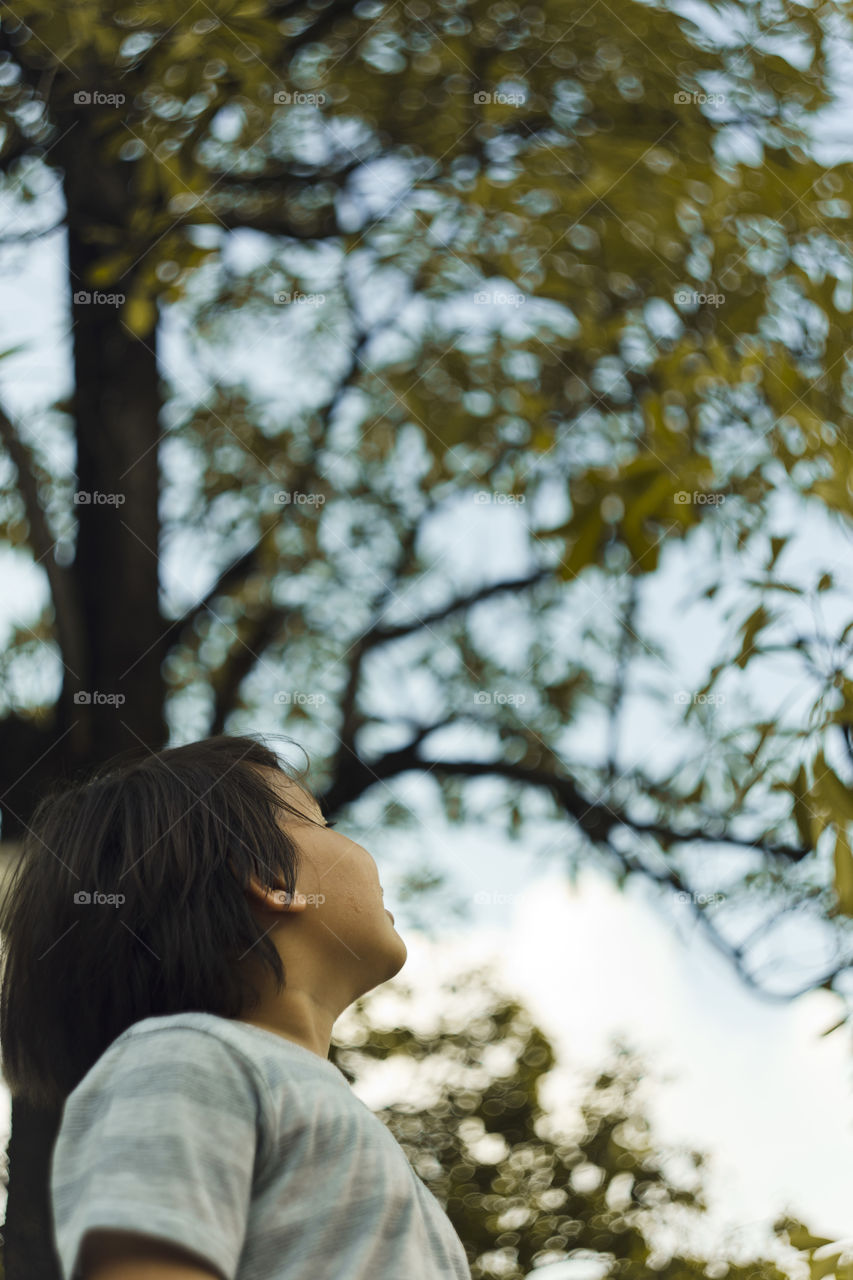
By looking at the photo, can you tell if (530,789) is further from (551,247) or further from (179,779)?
(179,779)

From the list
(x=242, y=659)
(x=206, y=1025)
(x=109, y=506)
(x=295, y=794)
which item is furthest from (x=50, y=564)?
(x=206, y=1025)

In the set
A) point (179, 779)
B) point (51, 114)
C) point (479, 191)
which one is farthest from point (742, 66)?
point (179, 779)

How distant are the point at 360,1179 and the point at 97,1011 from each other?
0.89 feet

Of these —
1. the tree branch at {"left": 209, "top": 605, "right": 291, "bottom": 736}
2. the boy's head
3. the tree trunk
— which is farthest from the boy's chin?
the tree branch at {"left": 209, "top": 605, "right": 291, "bottom": 736}

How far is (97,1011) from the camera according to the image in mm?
958

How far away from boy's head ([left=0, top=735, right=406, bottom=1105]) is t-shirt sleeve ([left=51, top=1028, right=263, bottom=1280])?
125mm

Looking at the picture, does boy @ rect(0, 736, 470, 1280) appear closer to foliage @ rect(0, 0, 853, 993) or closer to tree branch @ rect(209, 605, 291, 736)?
foliage @ rect(0, 0, 853, 993)

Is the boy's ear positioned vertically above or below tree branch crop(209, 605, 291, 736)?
above

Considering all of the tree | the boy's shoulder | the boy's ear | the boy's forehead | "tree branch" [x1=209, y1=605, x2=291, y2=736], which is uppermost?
the boy's shoulder

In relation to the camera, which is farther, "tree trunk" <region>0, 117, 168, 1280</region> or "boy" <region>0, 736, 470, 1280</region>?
"tree trunk" <region>0, 117, 168, 1280</region>

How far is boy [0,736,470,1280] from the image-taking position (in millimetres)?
732

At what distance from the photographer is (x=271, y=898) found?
0.97 metres

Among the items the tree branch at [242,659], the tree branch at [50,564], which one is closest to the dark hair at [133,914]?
the tree branch at [50,564]

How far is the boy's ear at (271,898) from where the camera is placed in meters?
0.97
